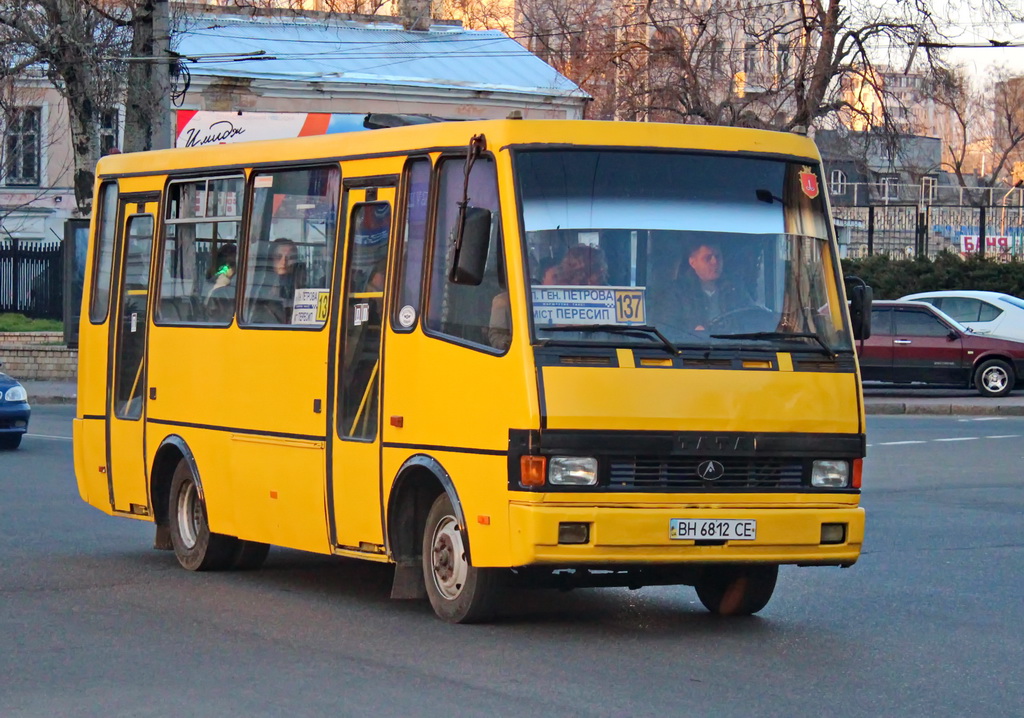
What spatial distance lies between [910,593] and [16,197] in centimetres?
4487

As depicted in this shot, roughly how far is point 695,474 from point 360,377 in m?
2.08

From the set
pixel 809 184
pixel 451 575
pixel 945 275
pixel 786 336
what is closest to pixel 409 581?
pixel 451 575

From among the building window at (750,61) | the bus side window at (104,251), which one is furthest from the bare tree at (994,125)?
the bus side window at (104,251)

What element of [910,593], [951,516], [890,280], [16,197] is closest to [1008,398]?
[890,280]

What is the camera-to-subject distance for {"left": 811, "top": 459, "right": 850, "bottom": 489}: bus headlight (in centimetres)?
841

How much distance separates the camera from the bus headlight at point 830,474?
331 inches

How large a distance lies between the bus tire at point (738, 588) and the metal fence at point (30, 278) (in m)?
30.2

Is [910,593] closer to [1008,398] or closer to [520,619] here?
[520,619]

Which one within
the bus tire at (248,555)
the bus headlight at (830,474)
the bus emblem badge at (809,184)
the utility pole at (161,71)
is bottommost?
the bus tire at (248,555)

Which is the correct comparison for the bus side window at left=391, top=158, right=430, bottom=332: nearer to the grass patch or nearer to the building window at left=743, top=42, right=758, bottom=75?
the grass patch

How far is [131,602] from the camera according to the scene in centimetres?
948

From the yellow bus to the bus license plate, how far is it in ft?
0.03

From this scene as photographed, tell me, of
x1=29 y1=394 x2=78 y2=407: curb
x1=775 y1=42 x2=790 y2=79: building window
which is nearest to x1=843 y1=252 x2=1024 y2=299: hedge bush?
x1=775 y1=42 x2=790 y2=79: building window

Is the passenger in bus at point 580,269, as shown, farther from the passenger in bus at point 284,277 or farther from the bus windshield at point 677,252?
the passenger in bus at point 284,277
